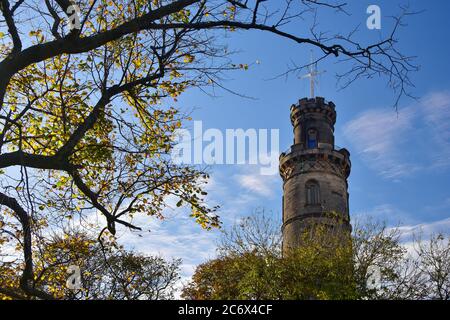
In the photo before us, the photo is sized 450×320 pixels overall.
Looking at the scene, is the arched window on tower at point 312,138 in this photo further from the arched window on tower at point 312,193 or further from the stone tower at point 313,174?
the arched window on tower at point 312,193

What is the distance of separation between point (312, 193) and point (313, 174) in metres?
1.53

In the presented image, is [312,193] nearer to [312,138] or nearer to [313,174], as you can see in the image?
[313,174]

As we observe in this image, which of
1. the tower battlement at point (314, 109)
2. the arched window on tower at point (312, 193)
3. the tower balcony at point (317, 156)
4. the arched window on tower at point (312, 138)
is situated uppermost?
the tower battlement at point (314, 109)

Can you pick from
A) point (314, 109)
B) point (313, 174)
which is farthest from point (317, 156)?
point (314, 109)

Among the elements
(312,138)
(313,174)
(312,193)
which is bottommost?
(312,193)

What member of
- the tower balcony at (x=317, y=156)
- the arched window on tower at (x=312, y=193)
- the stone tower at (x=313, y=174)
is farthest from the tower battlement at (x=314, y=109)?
the arched window on tower at (x=312, y=193)

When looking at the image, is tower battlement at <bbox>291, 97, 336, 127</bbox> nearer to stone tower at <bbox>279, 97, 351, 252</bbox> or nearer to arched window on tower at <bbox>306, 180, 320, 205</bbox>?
stone tower at <bbox>279, 97, 351, 252</bbox>

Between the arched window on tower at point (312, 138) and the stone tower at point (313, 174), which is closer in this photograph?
the stone tower at point (313, 174)

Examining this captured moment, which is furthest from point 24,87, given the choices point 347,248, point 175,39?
point 347,248

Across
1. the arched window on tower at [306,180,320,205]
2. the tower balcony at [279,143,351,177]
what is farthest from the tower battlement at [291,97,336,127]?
the arched window on tower at [306,180,320,205]

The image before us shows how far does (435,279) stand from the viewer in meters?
24.4

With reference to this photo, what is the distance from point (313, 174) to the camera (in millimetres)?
35562

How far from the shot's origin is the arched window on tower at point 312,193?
113ft
